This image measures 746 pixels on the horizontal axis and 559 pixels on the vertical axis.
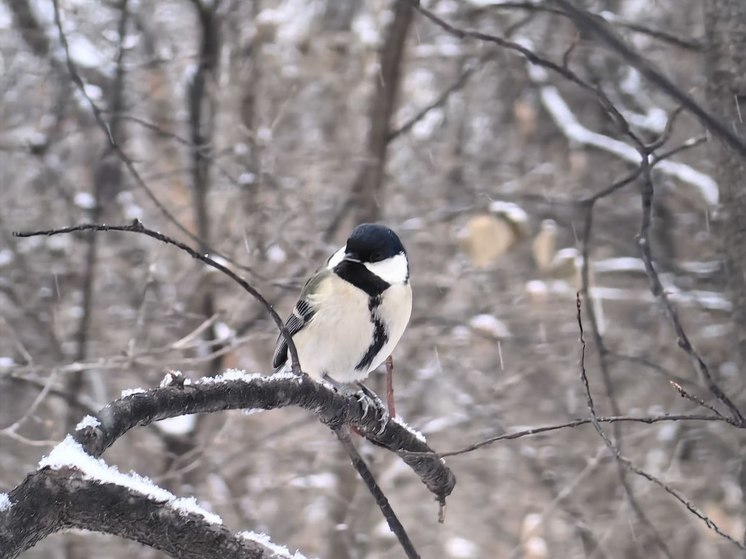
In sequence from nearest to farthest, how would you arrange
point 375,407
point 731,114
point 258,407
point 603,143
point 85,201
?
point 258,407 < point 375,407 < point 731,114 < point 85,201 < point 603,143

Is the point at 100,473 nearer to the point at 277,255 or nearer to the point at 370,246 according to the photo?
the point at 370,246

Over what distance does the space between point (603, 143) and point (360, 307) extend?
401 cm

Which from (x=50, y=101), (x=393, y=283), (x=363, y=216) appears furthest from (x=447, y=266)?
(x=393, y=283)

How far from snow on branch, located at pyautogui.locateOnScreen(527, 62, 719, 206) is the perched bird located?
10.0 ft

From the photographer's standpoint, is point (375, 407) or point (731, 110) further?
point (731, 110)

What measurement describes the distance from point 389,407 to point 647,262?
733 millimetres

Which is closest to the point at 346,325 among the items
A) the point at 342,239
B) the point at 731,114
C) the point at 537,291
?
the point at 731,114

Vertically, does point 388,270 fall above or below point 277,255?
below

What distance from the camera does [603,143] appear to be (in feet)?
20.6

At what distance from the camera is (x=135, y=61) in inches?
238

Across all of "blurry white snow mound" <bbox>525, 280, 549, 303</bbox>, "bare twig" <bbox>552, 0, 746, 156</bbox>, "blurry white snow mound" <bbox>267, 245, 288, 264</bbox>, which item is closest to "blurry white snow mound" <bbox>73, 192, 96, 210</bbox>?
"blurry white snow mound" <bbox>267, 245, 288, 264</bbox>

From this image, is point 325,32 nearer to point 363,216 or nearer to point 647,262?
point 363,216

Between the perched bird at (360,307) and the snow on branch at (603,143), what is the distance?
305 cm

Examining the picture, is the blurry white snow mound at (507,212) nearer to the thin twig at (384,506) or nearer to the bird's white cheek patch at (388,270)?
the bird's white cheek patch at (388,270)
